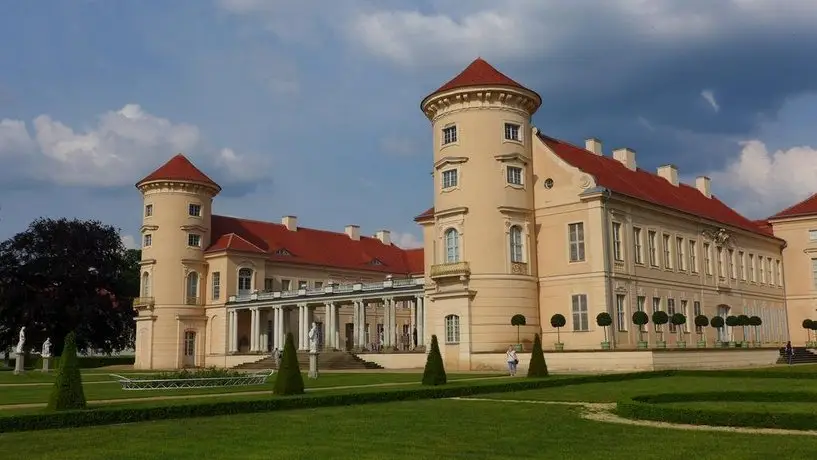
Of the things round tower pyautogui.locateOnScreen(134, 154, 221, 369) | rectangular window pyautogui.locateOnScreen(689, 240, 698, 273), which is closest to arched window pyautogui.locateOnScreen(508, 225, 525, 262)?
rectangular window pyautogui.locateOnScreen(689, 240, 698, 273)

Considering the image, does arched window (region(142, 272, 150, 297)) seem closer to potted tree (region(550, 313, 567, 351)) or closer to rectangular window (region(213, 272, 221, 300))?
rectangular window (region(213, 272, 221, 300))

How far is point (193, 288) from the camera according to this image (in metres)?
61.1

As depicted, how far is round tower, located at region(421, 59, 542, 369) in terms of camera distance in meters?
40.4

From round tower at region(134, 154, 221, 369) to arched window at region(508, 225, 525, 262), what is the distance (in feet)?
93.7

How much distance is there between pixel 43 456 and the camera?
11.7 m

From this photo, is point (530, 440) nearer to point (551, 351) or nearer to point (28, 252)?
point (551, 351)

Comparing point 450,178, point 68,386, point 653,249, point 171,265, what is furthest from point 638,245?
point 171,265

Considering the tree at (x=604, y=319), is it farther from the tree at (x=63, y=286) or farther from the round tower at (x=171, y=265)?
the tree at (x=63, y=286)

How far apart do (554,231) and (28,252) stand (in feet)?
144

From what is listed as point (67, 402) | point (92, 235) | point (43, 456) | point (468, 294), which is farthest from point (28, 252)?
point (43, 456)

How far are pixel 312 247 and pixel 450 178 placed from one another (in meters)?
30.3

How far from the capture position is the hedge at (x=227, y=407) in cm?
1595

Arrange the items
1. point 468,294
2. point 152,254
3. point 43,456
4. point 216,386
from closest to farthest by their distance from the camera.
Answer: point 43,456, point 216,386, point 468,294, point 152,254

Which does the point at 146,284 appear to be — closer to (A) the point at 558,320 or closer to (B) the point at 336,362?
(B) the point at 336,362
